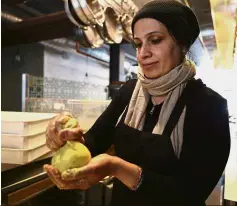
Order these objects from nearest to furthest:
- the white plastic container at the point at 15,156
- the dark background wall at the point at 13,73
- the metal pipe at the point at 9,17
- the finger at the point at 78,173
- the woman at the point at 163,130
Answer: the finger at the point at 78,173
the woman at the point at 163,130
the white plastic container at the point at 15,156
the metal pipe at the point at 9,17
the dark background wall at the point at 13,73

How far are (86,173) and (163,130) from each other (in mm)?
339

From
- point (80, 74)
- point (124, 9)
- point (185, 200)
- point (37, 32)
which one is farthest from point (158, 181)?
point (80, 74)

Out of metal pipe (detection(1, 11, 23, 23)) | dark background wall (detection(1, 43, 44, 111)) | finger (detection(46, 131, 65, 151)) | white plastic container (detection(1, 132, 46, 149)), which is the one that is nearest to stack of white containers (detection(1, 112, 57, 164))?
white plastic container (detection(1, 132, 46, 149))

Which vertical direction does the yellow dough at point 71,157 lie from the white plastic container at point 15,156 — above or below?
above

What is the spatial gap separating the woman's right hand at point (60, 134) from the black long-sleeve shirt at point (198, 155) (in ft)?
0.66

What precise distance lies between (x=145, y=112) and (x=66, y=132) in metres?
0.34

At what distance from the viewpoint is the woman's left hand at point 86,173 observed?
637mm

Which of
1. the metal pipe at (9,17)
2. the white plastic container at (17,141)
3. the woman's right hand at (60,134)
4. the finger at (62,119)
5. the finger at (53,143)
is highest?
the metal pipe at (9,17)

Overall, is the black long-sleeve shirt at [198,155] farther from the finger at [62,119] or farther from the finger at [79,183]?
the finger at [62,119]

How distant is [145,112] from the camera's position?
97 centimetres

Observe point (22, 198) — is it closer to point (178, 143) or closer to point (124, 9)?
point (178, 143)

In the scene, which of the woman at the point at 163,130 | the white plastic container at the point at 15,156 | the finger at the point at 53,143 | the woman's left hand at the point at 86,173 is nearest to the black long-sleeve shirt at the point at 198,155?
the woman at the point at 163,130

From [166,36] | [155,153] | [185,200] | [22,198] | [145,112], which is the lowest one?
[22,198]

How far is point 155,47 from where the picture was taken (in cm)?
86
